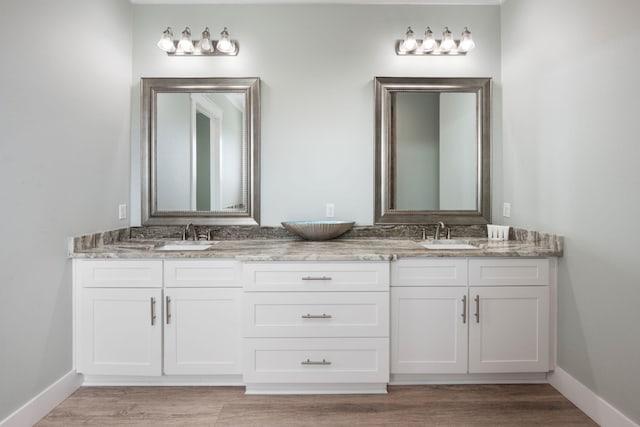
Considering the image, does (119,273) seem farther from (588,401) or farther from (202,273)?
(588,401)

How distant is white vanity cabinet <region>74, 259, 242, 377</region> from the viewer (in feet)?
7.32

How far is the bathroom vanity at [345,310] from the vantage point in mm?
2203

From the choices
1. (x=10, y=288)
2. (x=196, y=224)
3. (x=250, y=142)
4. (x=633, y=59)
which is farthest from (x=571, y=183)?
(x=10, y=288)

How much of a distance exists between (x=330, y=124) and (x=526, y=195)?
4.44ft

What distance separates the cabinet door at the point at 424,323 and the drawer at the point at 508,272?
116mm

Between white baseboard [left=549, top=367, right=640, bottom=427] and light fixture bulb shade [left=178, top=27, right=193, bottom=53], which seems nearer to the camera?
white baseboard [left=549, top=367, right=640, bottom=427]

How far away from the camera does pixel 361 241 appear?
8.97 feet

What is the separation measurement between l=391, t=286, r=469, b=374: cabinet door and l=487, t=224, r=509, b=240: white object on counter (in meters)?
0.65

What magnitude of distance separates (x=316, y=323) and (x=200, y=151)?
1.45 m

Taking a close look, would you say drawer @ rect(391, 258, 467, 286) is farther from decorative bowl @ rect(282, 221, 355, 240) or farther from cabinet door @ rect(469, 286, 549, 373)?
decorative bowl @ rect(282, 221, 355, 240)

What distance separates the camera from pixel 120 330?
2234mm

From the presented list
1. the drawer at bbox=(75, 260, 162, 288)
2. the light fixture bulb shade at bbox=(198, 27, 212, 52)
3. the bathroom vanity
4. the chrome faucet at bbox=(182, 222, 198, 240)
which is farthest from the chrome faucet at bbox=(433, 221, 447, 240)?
the light fixture bulb shade at bbox=(198, 27, 212, 52)

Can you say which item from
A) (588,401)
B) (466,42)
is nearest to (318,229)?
(466,42)

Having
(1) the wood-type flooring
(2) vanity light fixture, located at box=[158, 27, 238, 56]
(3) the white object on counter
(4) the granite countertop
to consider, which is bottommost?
(1) the wood-type flooring
